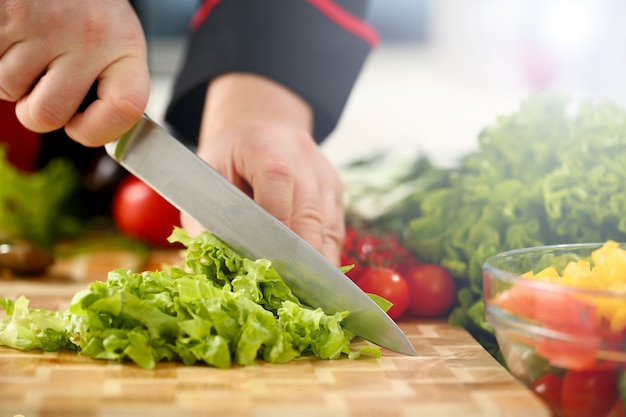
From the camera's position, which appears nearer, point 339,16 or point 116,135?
point 116,135

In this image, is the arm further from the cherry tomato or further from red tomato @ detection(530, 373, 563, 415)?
the cherry tomato

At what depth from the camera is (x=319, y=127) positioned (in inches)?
99.8

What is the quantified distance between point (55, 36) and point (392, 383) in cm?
88

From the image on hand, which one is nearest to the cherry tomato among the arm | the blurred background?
the arm

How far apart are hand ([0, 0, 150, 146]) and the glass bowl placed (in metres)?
0.76

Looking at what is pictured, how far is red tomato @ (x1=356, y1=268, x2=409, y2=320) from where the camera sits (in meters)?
1.94

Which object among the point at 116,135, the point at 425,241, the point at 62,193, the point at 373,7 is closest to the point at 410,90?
the point at 373,7

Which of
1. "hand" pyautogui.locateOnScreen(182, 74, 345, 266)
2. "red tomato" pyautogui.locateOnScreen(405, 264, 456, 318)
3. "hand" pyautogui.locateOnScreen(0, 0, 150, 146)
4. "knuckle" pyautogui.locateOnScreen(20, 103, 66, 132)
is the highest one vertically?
"hand" pyautogui.locateOnScreen(0, 0, 150, 146)

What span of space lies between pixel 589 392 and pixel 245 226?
705 millimetres

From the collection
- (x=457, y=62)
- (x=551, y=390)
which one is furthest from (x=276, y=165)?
(x=457, y=62)

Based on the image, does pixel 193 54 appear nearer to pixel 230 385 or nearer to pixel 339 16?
pixel 339 16

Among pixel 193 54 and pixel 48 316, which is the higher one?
pixel 193 54

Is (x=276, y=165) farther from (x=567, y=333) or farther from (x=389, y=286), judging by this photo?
(x=567, y=333)

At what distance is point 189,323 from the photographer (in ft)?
4.83
